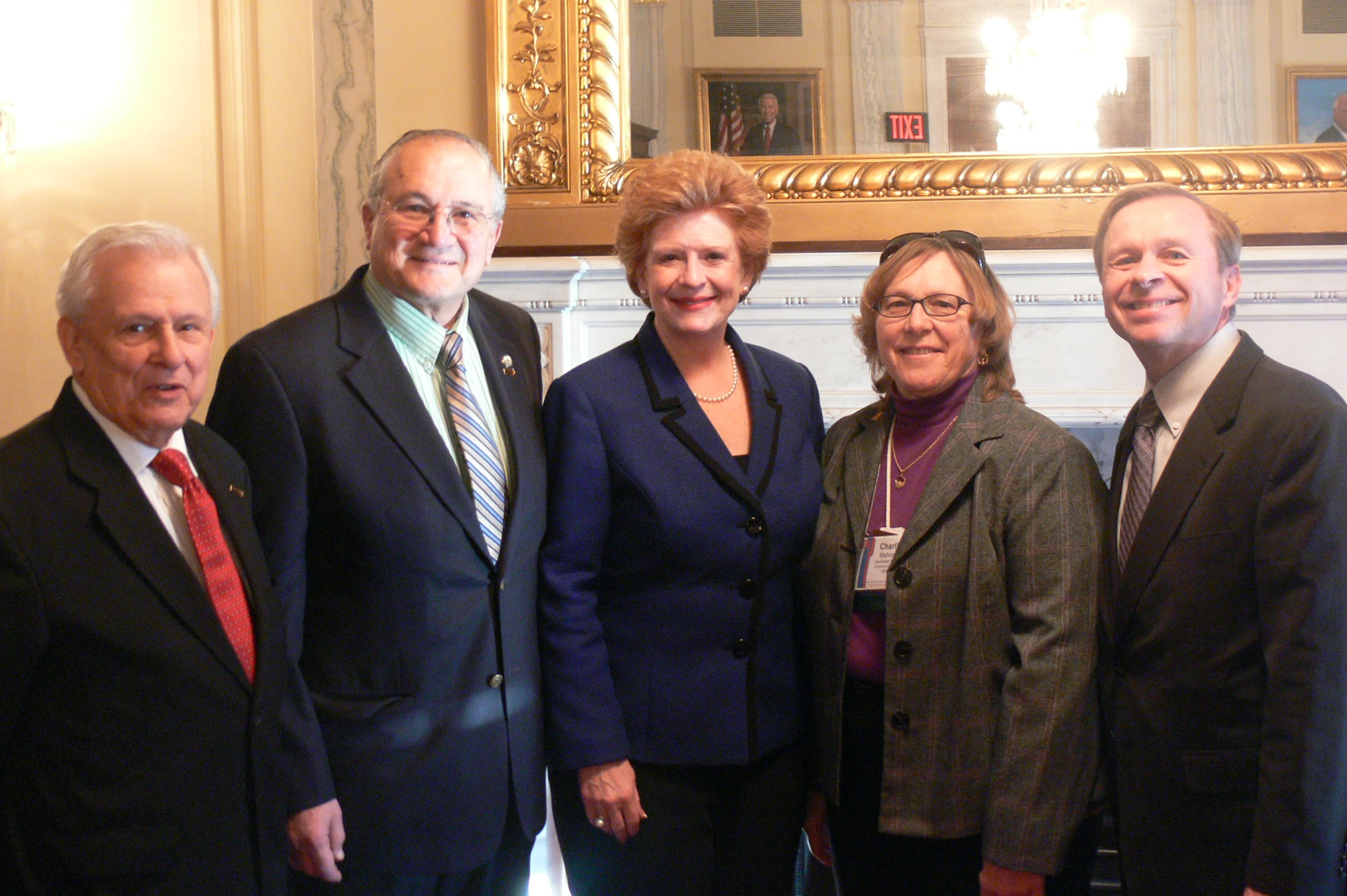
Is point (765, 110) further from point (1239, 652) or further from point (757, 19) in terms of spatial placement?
point (1239, 652)

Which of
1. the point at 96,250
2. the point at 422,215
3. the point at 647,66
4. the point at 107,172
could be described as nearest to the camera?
the point at 96,250

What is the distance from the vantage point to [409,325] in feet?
6.09

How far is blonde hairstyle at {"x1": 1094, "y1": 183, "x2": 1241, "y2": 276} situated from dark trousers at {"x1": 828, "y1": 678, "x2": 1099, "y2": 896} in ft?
2.82

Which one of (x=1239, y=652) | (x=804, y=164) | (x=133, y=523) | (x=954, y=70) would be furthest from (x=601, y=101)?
(x=1239, y=652)

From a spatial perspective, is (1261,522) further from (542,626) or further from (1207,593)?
(542,626)

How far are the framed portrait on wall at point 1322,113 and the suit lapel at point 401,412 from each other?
103 inches

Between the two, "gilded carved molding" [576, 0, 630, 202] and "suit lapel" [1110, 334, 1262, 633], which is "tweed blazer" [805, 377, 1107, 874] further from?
"gilded carved molding" [576, 0, 630, 202]

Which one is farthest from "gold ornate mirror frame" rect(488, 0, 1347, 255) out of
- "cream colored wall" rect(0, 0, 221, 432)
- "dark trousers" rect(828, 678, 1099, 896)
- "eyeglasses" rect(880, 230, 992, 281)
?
"dark trousers" rect(828, 678, 1099, 896)

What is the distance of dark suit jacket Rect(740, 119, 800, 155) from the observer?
3.18 metres

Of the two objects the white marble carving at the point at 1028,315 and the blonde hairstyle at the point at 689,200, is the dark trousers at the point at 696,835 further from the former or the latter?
the white marble carving at the point at 1028,315

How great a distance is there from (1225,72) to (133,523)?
9.97 ft

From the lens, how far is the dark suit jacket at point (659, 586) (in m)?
1.87

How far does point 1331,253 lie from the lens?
2992 millimetres

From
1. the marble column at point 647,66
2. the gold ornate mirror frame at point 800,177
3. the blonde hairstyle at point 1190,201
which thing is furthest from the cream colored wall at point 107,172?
the blonde hairstyle at point 1190,201
